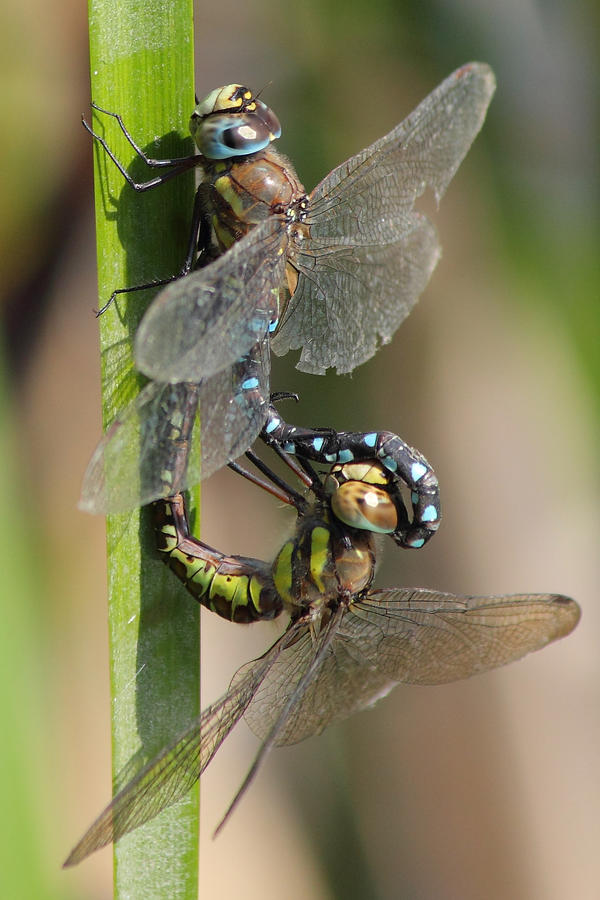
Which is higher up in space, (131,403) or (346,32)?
(346,32)

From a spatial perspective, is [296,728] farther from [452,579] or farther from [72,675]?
[452,579]

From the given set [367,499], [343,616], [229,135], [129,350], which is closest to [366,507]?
[367,499]

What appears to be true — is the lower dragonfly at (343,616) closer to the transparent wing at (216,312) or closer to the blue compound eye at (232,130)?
the transparent wing at (216,312)

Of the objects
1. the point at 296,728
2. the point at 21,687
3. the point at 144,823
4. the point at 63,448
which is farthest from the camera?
the point at 63,448

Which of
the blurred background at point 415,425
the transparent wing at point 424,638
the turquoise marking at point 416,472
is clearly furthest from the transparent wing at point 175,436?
the blurred background at point 415,425

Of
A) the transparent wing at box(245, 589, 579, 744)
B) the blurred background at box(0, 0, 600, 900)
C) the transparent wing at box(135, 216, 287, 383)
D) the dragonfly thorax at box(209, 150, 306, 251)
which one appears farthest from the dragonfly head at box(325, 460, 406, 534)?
the blurred background at box(0, 0, 600, 900)

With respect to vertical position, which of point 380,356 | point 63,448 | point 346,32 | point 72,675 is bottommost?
point 72,675

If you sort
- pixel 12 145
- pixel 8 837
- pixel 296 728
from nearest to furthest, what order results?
pixel 8 837, pixel 296 728, pixel 12 145

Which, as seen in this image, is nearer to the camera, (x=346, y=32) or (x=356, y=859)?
(x=346, y=32)

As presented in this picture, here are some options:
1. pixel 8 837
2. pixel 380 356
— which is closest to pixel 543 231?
pixel 380 356
